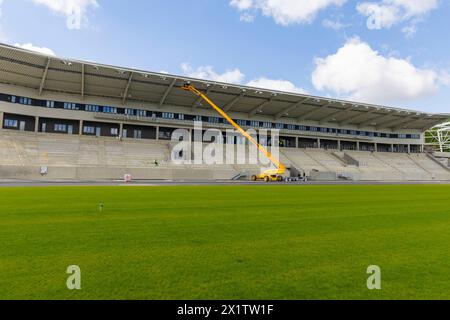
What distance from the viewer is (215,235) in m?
6.41

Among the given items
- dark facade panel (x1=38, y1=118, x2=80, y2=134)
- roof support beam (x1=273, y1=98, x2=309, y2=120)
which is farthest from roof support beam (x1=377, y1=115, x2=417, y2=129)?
dark facade panel (x1=38, y1=118, x2=80, y2=134)

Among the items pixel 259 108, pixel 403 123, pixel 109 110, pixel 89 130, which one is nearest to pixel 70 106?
pixel 89 130

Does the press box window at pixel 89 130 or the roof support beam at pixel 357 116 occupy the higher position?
the roof support beam at pixel 357 116

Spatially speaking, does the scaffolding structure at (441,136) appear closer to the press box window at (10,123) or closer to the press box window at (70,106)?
the press box window at (70,106)

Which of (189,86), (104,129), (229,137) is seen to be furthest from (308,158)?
(104,129)

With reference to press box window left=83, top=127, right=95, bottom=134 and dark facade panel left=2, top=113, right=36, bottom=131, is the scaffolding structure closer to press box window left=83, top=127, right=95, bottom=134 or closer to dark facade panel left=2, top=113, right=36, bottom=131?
press box window left=83, top=127, right=95, bottom=134

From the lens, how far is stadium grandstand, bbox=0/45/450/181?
141 ft

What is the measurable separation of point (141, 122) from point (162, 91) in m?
7.46

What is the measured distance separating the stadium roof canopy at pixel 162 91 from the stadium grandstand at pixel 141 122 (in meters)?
0.18

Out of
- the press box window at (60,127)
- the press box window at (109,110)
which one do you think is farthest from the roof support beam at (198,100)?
the press box window at (60,127)

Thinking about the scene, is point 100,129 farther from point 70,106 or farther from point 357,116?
point 357,116

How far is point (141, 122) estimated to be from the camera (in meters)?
55.5

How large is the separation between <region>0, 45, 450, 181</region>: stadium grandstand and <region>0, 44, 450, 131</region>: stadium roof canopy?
0.18 metres

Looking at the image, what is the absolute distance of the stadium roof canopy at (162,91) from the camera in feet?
143
